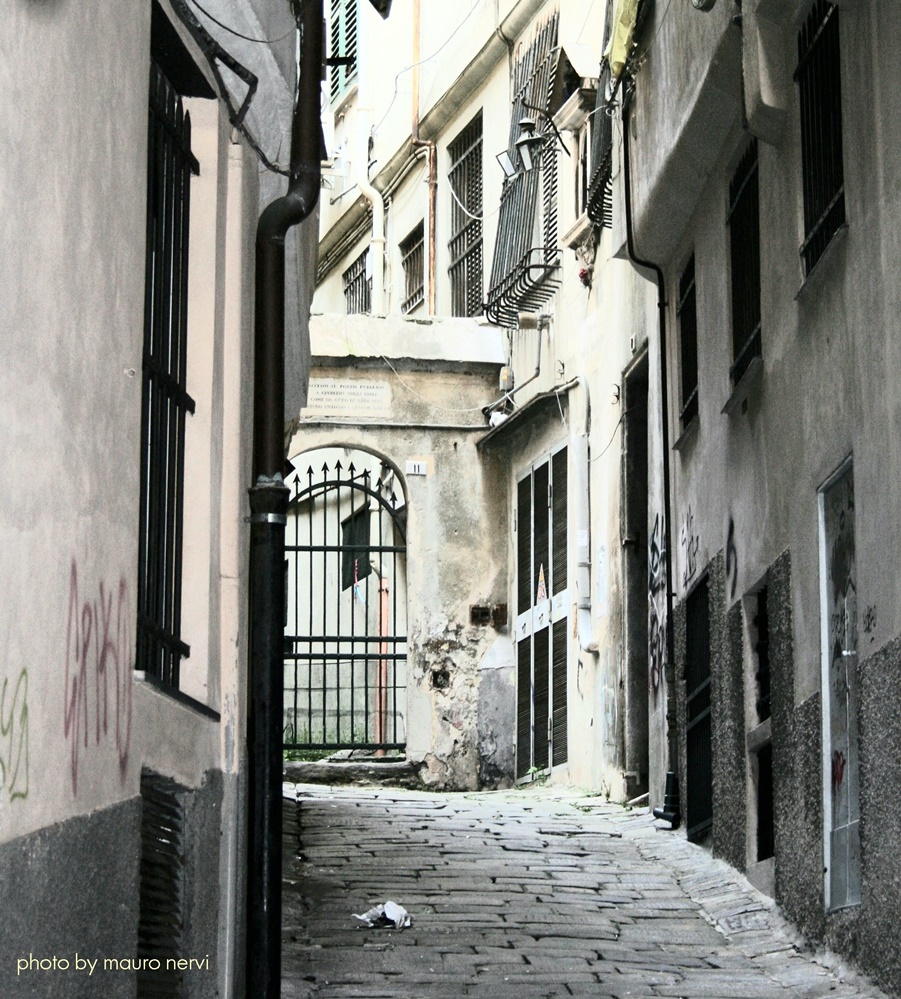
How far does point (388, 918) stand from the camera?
27.9 ft

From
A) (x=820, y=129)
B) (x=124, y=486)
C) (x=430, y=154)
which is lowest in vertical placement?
(x=124, y=486)

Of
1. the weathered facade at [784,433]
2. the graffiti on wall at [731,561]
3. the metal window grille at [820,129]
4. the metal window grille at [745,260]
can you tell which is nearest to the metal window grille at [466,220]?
the weathered facade at [784,433]

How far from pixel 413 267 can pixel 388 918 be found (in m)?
14.9

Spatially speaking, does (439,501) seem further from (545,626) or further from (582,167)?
(582,167)

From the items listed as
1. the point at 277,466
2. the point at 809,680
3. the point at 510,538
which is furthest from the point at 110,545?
the point at 510,538

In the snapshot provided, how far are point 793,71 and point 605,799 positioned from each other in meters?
7.41

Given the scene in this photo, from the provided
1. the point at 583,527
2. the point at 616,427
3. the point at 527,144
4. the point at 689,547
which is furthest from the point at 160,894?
the point at 527,144

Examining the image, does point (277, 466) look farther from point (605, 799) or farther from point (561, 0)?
point (561, 0)

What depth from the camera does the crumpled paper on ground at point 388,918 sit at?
27.8 ft

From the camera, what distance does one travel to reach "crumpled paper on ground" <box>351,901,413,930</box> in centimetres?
848

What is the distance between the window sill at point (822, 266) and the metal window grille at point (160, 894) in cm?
373

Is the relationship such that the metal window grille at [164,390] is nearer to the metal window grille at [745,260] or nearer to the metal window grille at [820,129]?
the metal window grille at [820,129]

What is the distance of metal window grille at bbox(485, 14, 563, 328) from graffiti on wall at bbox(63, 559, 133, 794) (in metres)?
12.5

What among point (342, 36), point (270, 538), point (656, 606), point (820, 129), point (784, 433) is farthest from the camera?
point (342, 36)
